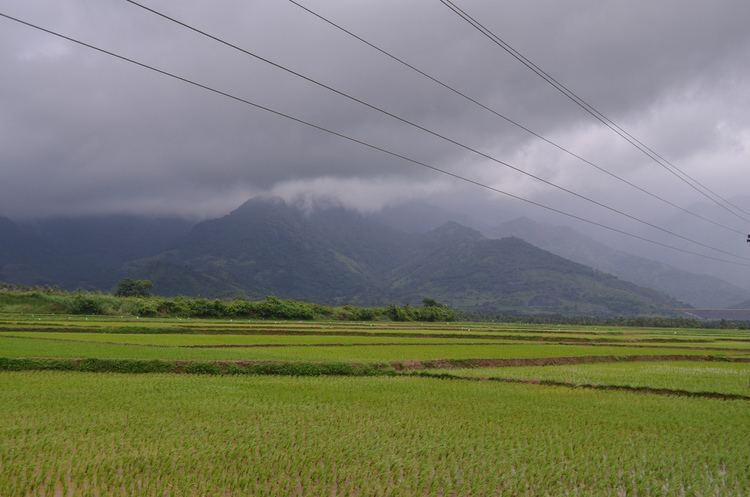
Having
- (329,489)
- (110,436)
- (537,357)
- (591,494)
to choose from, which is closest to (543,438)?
(591,494)

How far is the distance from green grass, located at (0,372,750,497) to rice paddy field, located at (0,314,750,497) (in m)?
0.05

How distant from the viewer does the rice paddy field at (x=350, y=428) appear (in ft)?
28.6

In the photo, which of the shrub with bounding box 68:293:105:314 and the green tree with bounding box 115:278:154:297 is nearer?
the shrub with bounding box 68:293:105:314

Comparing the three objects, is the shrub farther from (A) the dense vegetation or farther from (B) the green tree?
(B) the green tree

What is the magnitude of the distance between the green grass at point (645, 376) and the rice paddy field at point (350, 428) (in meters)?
0.14

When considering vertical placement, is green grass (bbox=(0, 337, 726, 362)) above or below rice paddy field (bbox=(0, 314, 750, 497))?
below

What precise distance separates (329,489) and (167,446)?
12.6 ft

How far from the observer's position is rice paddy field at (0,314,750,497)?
871 centimetres

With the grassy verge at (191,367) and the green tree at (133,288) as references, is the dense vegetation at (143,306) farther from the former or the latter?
the grassy verge at (191,367)

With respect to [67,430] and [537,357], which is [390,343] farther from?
[67,430]

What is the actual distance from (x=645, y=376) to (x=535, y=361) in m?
7.37

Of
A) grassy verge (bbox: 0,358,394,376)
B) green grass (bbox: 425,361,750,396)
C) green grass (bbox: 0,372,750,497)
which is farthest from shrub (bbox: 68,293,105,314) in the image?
green grass (bbox: 425,361,750,396)

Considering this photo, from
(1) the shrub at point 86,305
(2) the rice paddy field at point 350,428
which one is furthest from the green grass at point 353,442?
(1) the shrub at point 86,305

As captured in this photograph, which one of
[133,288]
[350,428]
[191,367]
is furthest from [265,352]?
[133,288]
